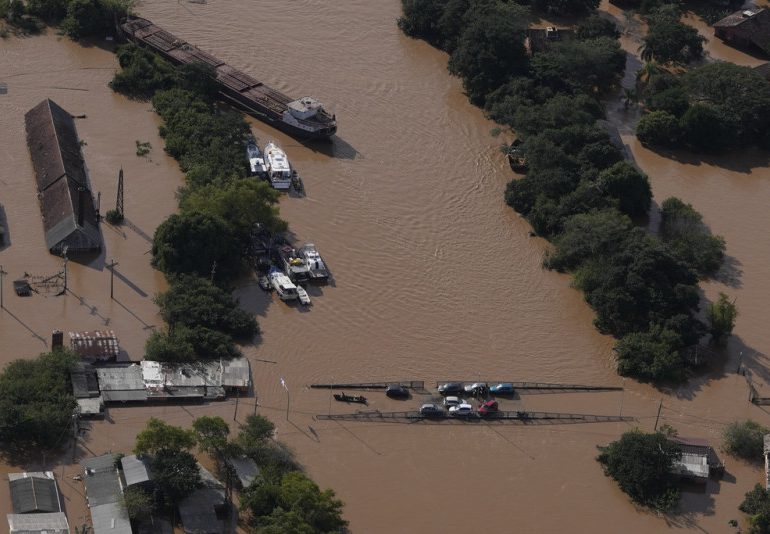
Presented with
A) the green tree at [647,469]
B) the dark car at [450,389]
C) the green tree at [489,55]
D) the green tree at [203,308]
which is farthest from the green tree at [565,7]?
the green tree at [647,469]

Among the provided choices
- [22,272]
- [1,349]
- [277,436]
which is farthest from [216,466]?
[22,272]

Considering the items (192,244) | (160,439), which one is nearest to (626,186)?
(192,244)

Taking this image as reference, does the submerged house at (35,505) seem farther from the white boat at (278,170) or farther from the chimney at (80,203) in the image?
the white boat at (278,170)

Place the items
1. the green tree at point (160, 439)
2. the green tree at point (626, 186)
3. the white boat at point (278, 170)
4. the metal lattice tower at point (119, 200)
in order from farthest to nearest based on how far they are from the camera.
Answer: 1. the white boat at point (278, 170)
2. the green tree at point (626, 186)
3. the metal lattice tower at point (119, 200)
4. the green tree at point (160, 439)

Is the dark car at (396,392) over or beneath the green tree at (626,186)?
beneath

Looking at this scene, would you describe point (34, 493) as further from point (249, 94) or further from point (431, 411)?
point (249, 94)

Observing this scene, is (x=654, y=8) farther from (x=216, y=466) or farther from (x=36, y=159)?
(x=216, y=466)
